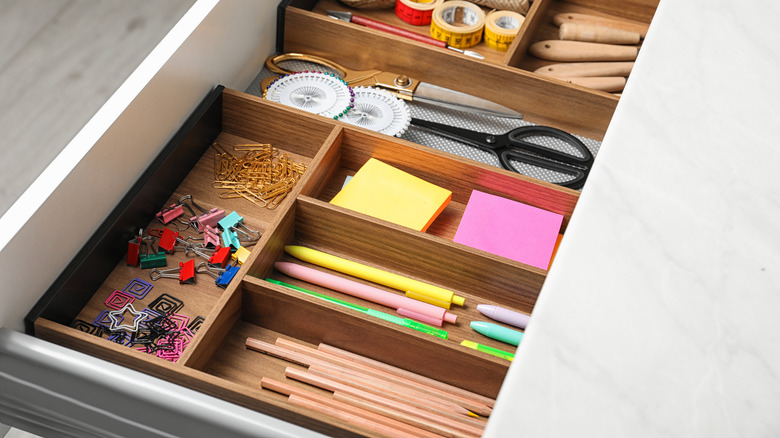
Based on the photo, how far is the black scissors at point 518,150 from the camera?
52.3 inches

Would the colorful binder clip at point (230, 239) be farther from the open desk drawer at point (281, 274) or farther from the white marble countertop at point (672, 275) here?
the white marble countertop at point (672, 275)

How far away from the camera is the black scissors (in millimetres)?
1328

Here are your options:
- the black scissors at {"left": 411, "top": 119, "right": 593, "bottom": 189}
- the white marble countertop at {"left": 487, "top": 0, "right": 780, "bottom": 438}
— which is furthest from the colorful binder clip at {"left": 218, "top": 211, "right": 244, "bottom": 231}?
the white marble countertop at {"left": 487, "top": 0, "right": 780, "bottom": 438}

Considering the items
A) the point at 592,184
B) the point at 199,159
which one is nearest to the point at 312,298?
the point at 199,159

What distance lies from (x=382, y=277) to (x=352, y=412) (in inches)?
9.5

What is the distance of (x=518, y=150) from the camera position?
53.5 inches

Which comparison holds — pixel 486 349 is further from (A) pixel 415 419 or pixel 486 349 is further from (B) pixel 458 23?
(B) pixel 458 23

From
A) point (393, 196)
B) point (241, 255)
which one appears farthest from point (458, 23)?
point (241, 255)

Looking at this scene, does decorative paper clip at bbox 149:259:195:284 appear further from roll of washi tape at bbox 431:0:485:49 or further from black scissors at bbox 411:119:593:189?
roll of washi tape at bbox 431:0:485:49

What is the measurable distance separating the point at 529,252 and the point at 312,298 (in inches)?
14.7

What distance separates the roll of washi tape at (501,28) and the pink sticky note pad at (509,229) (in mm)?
453

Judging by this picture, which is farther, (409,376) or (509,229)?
(509,229)

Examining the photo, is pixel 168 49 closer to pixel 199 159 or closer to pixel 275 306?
pixel 199 159

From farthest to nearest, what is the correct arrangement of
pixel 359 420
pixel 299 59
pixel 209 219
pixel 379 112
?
1. pixel 299 59
2. pixel 379 112
3. pixel 209 219
4. pixel 359 420
